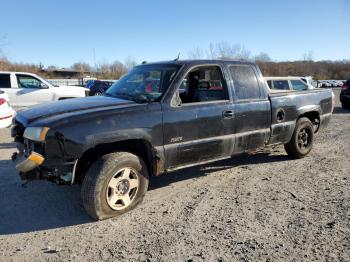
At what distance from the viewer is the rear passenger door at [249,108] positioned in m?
5.40

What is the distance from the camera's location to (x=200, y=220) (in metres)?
4.11

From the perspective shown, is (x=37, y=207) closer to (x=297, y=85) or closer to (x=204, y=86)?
(x=204, y=86)

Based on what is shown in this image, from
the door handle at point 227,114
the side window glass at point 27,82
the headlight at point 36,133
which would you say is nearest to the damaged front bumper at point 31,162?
the headlight at point 36,133

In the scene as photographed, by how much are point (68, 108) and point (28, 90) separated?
9000 millimetres

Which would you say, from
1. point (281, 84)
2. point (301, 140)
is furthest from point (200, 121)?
point (281, 84)

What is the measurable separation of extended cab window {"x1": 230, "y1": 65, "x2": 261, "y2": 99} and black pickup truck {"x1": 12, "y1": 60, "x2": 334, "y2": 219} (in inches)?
0.7


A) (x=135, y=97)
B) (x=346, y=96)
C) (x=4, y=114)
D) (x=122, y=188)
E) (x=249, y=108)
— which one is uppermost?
(x=135, y=97)

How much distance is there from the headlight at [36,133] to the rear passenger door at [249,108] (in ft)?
8.98

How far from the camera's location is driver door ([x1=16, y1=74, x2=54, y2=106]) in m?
12.4

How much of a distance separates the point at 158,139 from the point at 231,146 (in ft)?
4.40

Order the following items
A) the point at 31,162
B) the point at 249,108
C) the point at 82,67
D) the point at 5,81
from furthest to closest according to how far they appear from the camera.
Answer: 1. the point at 82,67
2. the point at 5,81
3. the point at 249,108
4. the point at 31,162

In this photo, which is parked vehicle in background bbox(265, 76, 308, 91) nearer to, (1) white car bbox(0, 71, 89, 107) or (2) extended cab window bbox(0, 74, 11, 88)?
(1) white car bbox(0, 71, 89, 107)

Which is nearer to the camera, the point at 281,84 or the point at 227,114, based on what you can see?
the point at 227,114

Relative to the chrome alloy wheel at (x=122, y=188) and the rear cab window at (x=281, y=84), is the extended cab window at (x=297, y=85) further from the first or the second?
the chrome alloy wheel at (x=122, y=188)
